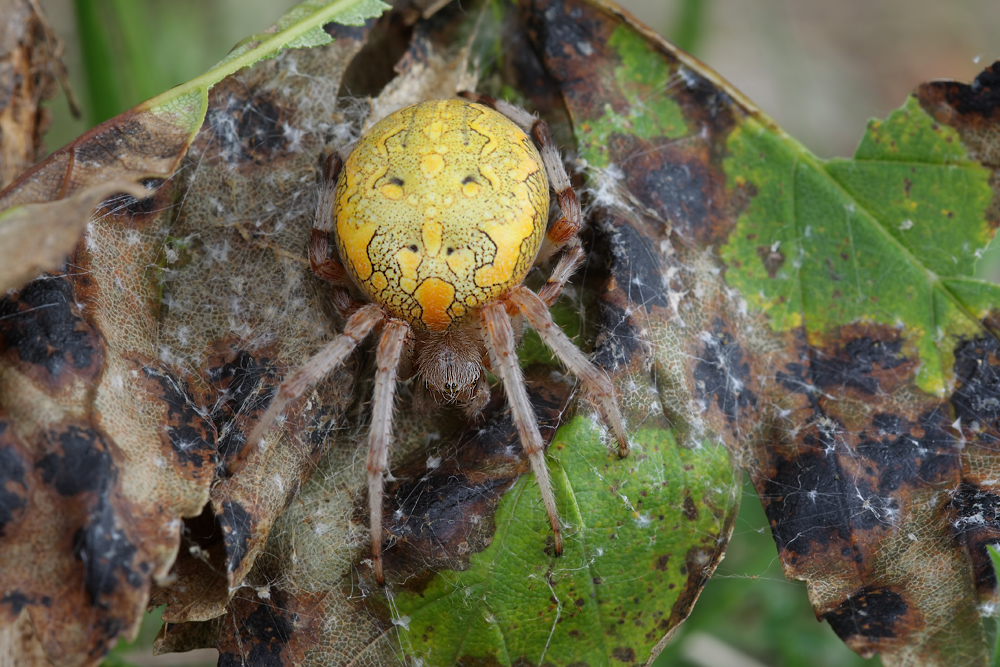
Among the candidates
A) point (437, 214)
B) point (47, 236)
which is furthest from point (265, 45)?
point (47, 236)

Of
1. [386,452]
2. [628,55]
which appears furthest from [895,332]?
[386,452]

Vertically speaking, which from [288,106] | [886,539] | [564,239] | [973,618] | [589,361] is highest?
[288,106]

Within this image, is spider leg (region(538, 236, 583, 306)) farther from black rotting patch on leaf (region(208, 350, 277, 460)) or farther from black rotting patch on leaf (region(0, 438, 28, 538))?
black rotting patch on leaf (region(0, 438, 28, 538))

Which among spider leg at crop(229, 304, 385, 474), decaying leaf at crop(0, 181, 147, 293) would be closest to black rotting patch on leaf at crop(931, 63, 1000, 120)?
spider leg at crop(229, 304, 385, 474)

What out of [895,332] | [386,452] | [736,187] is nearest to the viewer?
[386,452]

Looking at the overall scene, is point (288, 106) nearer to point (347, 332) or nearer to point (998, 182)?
point (347, 332)

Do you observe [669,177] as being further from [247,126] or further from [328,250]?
[247,126]
